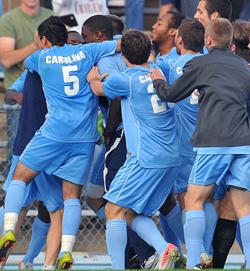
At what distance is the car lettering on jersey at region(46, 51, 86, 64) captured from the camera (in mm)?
11883

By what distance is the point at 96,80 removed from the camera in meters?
11.8

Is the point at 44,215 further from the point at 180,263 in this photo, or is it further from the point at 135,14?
the point at 135,14

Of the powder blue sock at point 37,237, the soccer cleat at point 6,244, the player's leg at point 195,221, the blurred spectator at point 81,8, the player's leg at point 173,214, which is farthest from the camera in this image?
the blurred spectator at point 81,8

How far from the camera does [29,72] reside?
12258mm

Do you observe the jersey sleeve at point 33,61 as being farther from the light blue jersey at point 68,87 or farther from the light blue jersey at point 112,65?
the light blue jersey at point 112,65

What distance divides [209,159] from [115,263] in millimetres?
1234

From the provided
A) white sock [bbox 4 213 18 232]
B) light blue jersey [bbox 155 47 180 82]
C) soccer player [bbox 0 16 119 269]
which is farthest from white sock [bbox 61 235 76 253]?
light blue jersey [bbox 155 47 180 82]

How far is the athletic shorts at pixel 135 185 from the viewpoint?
11.5 meters

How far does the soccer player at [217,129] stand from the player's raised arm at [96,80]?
0.67 m

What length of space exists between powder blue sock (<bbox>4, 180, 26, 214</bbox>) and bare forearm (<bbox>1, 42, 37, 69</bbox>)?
2.74 meters

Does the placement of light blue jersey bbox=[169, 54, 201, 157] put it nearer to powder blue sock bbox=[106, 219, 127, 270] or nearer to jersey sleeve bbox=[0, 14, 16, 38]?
powder blue sock bbox=[106, 219, 127, 270]

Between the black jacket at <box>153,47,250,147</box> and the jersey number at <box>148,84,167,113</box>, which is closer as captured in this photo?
the black jacket at <box>153,47,250,147</box>

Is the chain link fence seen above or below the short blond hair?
below

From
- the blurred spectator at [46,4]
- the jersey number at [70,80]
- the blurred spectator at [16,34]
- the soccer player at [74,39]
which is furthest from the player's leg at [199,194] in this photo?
the blurred spectator at [46,4]
